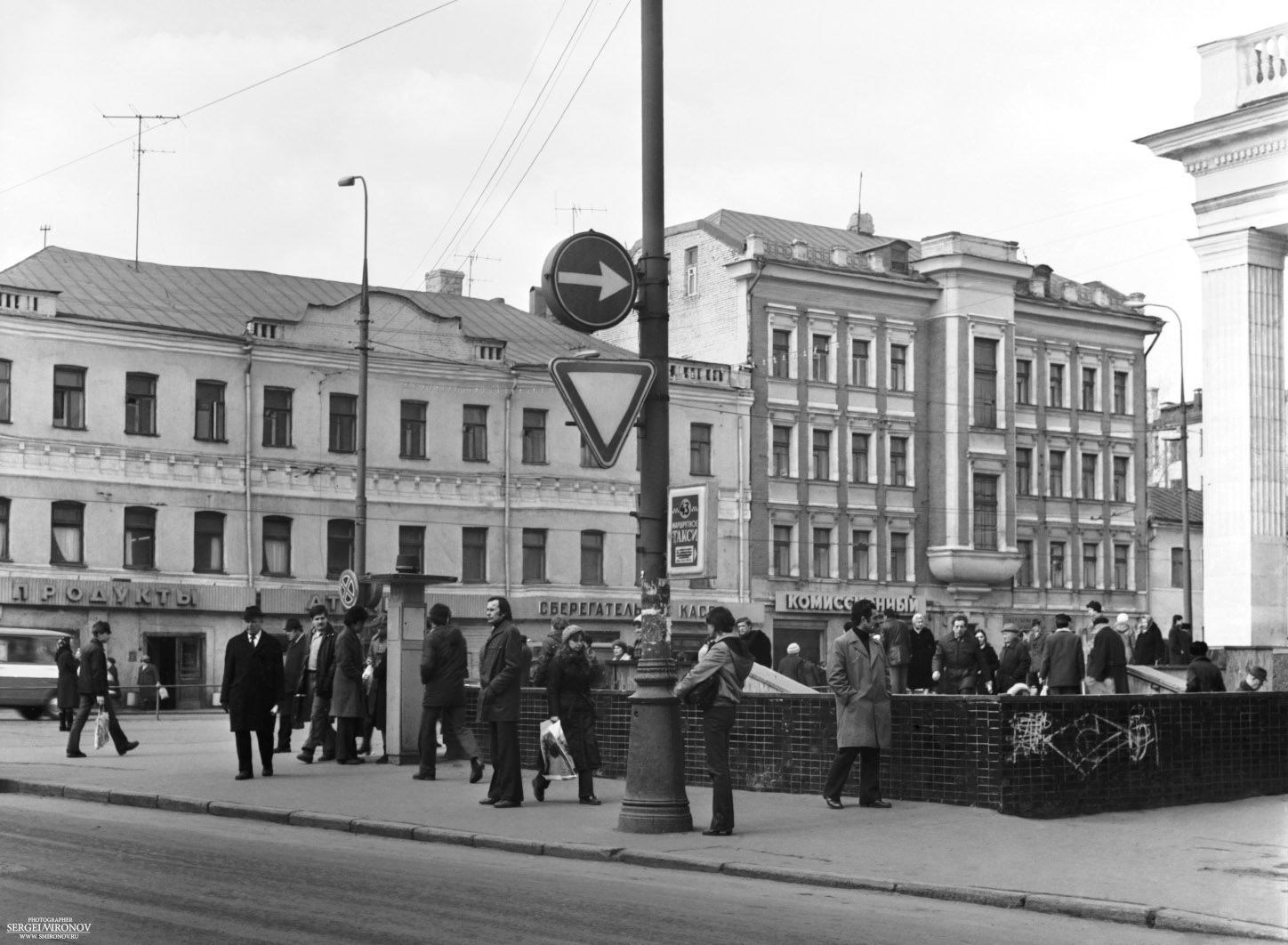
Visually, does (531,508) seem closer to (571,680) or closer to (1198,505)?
(1198,505)

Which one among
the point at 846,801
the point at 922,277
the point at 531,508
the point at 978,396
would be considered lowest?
the point at 846,801

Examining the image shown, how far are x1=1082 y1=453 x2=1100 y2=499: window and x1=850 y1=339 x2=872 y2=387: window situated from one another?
33.5 ft

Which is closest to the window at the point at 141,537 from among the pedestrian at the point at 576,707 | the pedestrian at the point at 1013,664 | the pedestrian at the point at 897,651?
the pedestrian at the point at 897,651

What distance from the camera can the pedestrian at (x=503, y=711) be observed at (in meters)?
16.9

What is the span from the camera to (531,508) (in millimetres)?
54781

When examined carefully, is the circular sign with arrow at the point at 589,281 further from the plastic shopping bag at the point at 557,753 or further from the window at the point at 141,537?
the window at the point at 141,537

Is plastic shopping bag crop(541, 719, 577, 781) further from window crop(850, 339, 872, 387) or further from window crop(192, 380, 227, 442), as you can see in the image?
window crop(850, 339, 872, 387)

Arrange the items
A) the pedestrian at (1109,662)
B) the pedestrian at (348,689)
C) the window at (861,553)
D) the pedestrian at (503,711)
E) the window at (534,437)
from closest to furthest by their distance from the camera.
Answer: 1. the pedestrian at (503,711)
2. the pedestrian at (348,689)
3. the pedestrian at (1109,662)
4. the window at (534,437)
5. the window at (861,553)

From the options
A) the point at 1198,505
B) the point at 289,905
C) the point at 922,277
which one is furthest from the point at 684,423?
the point at 289,905

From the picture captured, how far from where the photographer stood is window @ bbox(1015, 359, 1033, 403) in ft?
211

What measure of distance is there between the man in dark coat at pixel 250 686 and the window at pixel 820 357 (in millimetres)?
41188

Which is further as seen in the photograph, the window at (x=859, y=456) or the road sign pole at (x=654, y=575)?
the window at (x=859, y=456)

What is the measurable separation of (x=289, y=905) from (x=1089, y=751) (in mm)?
8056

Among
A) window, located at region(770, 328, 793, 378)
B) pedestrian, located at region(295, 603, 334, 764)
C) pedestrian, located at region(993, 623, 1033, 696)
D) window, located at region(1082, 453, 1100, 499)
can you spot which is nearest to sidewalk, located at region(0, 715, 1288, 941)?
pedestrian, located at region(295, 603, 334, 764)
